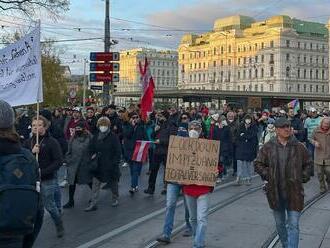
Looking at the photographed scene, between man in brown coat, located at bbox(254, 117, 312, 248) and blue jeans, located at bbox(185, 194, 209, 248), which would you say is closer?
man in brown coat, located at bbox(254, 117, 312, 248)

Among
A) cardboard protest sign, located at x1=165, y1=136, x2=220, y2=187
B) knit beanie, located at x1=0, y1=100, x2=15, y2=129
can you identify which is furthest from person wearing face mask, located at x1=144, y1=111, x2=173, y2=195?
knit beanie, located at x1=0, y1=100, x2=15, y2=129

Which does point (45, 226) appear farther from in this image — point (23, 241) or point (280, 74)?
point (280, 74)

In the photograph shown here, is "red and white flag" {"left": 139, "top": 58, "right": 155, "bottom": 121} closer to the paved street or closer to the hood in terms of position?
the paved street

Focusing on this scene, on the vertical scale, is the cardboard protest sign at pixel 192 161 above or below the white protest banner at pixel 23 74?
below

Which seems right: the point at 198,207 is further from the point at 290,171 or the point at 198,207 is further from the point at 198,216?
the point at 290,171

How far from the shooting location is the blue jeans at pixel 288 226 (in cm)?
672

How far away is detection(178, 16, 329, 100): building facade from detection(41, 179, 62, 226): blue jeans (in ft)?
423

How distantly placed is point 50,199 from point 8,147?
4783mm

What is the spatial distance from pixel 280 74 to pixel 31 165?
455ft

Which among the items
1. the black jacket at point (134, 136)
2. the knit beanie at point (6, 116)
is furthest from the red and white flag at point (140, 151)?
the knit beanie at point (6, 116)

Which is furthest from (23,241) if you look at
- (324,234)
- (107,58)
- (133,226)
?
(107,58)

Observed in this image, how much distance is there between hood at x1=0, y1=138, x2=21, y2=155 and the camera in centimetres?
353

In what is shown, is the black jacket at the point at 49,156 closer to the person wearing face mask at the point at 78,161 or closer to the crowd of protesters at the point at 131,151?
the crowd of protesters at the point at 131,151

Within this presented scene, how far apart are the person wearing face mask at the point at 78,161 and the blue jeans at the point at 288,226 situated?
192 inches
